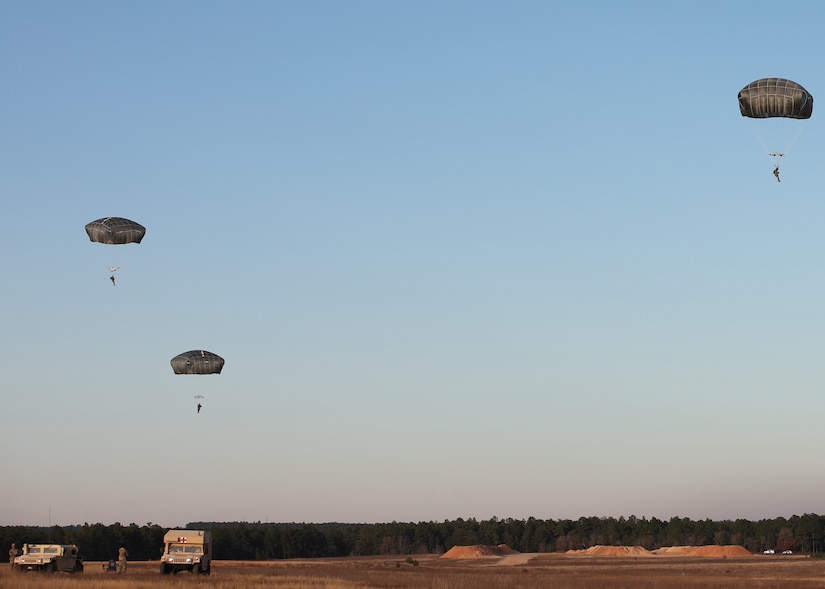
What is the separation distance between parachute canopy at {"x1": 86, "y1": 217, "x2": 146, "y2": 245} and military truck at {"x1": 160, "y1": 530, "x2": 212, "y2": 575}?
78.5ft

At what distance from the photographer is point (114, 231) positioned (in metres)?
77.2

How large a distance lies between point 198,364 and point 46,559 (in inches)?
931

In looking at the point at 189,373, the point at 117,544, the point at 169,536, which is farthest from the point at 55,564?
the point at 117,544

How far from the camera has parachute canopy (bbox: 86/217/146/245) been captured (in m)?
77.2

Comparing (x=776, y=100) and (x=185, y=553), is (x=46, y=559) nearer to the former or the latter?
(x=185, y=553)

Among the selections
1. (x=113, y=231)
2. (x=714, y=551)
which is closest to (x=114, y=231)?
(x=113, y=231)

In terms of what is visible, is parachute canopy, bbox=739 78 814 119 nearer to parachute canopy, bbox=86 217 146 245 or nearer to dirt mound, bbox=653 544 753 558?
parachute canopy, bbox=86 217 146 245

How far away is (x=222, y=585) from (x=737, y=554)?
15021 cm

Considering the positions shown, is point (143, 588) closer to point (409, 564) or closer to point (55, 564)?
point (55, 564)

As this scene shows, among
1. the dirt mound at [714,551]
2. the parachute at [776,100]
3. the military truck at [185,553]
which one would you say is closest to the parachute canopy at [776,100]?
the parachute at [776,100]

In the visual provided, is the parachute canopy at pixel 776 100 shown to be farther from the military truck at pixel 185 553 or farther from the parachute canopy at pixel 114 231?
the parachute canopy at pixel 114 231

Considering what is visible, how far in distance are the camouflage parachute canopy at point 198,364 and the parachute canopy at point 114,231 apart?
9.98 metres

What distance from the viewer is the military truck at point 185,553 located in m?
61.5

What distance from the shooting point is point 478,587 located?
58.5 meters
